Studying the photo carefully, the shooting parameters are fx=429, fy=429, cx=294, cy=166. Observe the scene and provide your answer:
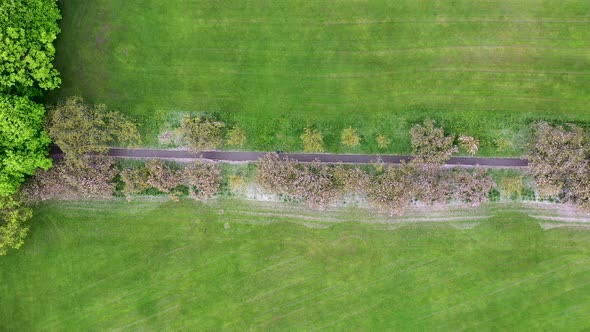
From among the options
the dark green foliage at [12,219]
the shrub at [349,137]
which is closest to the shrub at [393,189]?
the shrub at [349,137]

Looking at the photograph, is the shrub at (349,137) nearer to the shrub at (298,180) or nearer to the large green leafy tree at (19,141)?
the shrub at (298,180)

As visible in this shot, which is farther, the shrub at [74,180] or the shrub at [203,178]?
the shrub at [203,178]

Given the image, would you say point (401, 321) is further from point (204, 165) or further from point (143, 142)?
point (143, 142)

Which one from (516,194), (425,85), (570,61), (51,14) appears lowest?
(516,194)

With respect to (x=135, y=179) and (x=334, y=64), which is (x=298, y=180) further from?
(x=135, y=179)

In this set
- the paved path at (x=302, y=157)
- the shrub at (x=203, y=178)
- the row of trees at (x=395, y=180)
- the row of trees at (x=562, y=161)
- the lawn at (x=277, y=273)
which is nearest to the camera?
the row of trees at (x=562, y=161)

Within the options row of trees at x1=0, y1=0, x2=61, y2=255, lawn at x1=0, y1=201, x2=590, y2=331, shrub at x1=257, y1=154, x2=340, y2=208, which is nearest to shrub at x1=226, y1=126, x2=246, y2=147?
shrub at x1=257, y1=154, x2=340, y2=208

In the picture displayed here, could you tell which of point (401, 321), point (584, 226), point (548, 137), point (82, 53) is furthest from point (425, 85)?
point (82, 53)
